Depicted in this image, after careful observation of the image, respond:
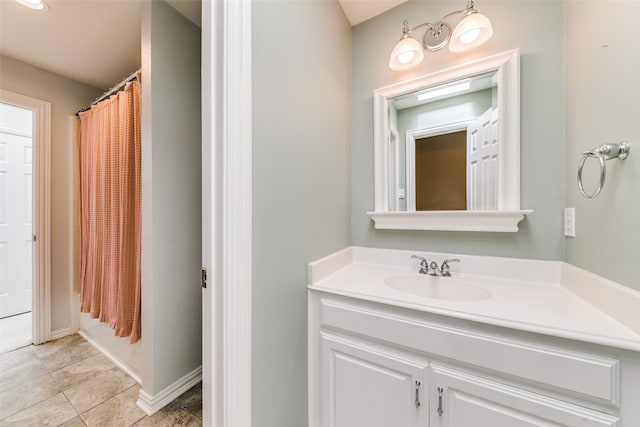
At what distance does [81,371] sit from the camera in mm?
1609

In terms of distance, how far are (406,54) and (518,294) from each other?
52.7 inches

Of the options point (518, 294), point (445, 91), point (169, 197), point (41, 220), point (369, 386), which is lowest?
point (369, 386)

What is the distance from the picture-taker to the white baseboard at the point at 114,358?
156 centimetres

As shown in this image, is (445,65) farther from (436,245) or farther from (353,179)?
(436,245)

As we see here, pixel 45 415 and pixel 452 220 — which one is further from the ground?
pixel 452 220

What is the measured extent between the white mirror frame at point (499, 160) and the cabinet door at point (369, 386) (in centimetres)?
72

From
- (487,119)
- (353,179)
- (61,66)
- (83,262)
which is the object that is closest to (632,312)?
(487,119)

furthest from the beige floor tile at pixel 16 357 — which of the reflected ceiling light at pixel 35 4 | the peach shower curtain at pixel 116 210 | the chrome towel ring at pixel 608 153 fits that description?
the chrome towel ring at pixel 608 153

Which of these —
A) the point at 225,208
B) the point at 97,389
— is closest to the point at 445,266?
the point at 225,208

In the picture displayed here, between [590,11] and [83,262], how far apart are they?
3533mm

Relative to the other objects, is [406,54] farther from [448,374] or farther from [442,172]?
[448,374]

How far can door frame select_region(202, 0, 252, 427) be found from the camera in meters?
0.72

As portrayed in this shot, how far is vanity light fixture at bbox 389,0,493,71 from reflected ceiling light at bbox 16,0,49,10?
2.06m

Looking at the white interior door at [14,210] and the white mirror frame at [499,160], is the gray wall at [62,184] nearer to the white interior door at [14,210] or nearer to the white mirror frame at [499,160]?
the white interior door at [14,210]
